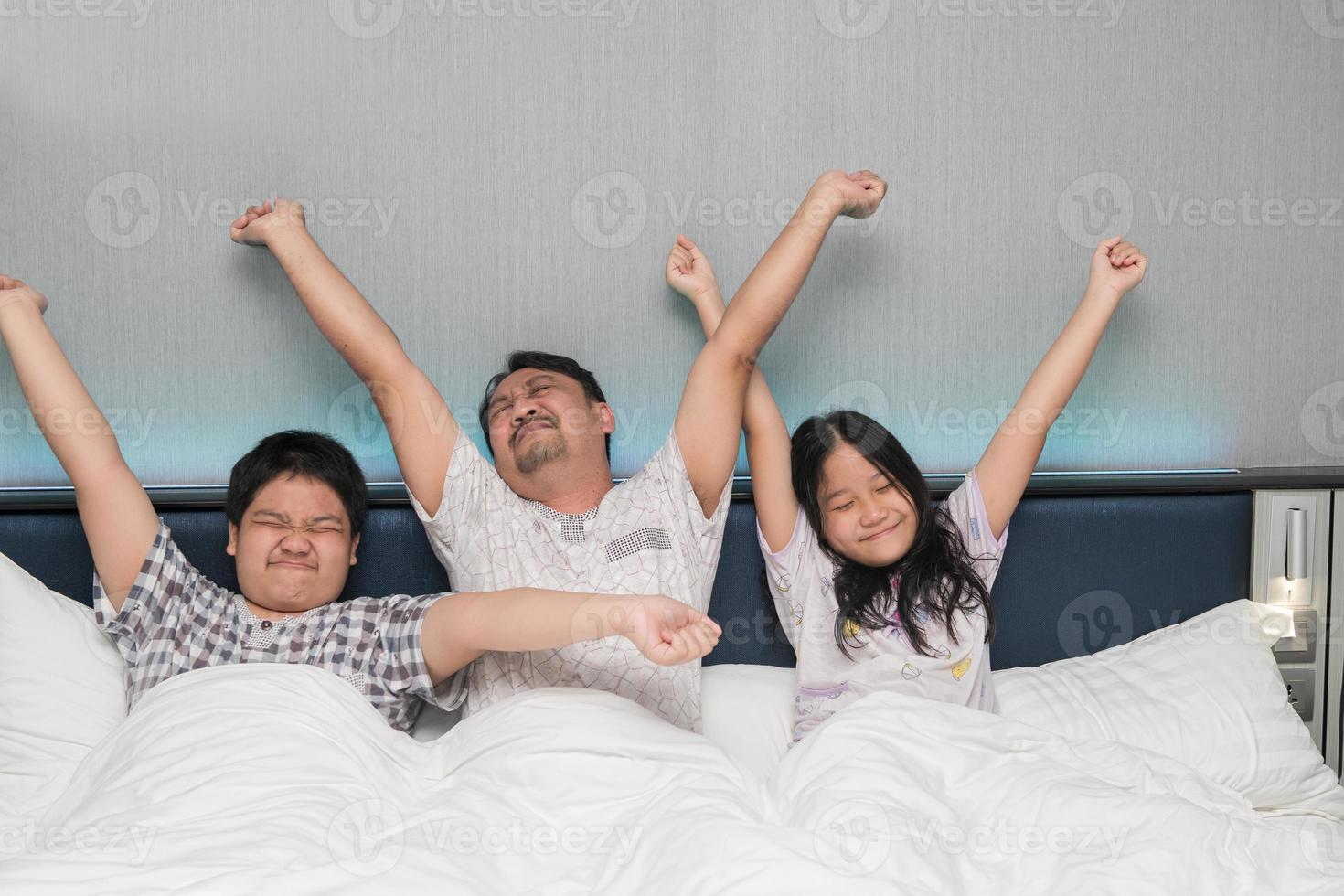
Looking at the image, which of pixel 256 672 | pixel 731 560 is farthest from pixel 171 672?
pixel 731 560

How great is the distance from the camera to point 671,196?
1901 mm

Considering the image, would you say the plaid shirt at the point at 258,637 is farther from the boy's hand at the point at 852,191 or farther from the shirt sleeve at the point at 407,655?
the boy's hand at the point at 852,191

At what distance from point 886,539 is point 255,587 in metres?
1.04

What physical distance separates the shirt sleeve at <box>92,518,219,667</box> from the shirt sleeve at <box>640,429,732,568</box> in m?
0.77

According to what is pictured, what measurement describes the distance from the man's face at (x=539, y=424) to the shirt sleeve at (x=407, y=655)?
0.92 ft

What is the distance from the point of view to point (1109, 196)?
1960 mm

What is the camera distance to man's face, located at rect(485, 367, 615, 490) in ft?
5.38

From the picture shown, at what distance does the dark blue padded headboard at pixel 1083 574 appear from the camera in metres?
1.76

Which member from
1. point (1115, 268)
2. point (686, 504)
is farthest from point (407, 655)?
point (1115, 268)

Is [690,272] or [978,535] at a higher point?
[690,272]

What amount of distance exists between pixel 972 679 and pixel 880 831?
1.72 feet

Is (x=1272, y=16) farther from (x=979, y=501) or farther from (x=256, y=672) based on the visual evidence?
(x=256, y=672)

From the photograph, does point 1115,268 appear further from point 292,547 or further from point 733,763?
point 292,547

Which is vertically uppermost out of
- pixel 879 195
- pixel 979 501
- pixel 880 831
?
pixel 879 195
